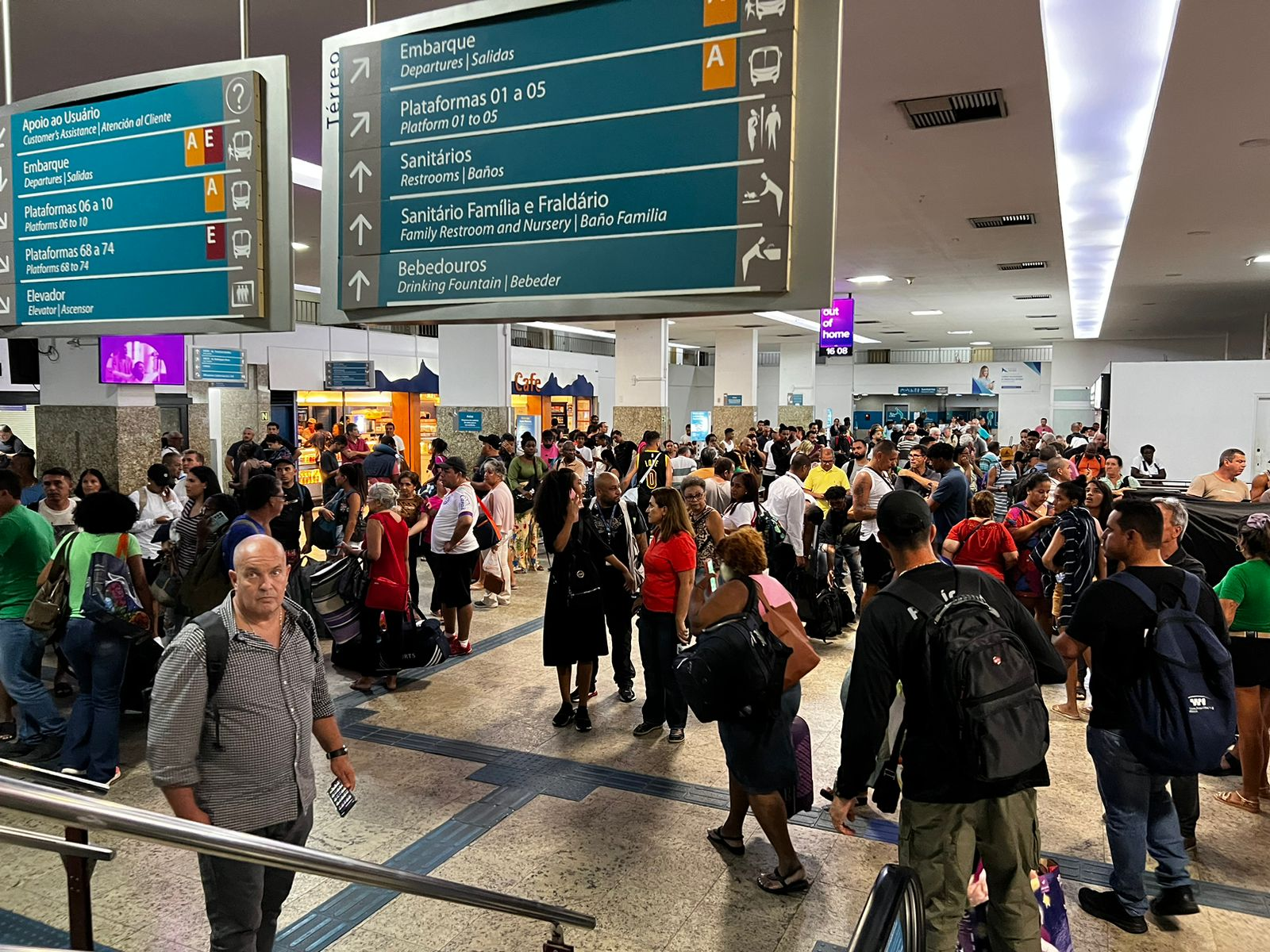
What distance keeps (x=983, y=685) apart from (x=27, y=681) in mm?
5442

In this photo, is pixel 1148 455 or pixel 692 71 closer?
pixel 692 71

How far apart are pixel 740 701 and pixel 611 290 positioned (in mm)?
1885

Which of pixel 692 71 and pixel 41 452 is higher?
pixel 692 71

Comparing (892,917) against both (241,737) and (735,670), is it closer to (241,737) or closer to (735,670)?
(735,670)

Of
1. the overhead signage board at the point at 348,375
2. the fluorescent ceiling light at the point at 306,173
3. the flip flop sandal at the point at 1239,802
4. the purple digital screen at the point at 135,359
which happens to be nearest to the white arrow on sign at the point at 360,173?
the flip flop sandal at the point at 1239,802

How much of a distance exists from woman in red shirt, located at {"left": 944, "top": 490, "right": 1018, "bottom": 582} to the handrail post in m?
5.42

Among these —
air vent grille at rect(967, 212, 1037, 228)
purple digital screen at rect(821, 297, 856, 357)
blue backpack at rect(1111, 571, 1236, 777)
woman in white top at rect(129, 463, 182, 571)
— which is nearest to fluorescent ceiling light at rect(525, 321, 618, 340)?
purple digital screen at rect(821, 297, 856, 357)

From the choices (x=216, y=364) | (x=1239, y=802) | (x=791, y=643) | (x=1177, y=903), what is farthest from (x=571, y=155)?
(x=216, y=364)

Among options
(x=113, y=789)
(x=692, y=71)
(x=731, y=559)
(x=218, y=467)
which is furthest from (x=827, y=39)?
(x=218, y=467)

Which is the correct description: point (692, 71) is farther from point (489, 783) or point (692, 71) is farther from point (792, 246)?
point (489, 783)

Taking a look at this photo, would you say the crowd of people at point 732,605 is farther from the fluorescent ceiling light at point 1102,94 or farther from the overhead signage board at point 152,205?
the fluorescent ceiling light at point 1102,94

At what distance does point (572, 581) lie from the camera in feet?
19.0

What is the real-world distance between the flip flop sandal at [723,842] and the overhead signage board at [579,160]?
2884 millimetres

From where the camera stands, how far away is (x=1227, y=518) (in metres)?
7.27
